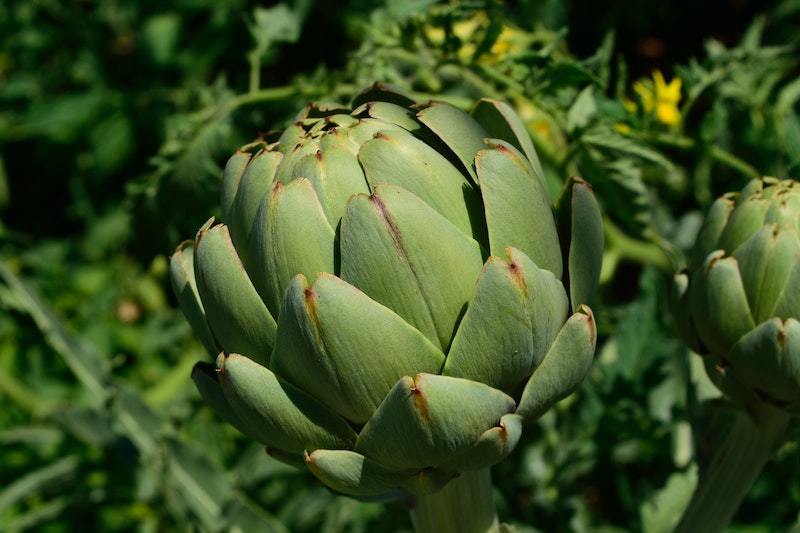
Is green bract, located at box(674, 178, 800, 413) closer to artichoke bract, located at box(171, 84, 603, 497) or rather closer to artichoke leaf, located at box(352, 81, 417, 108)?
artichoke bract, located at box(171, 84, 603, 497)

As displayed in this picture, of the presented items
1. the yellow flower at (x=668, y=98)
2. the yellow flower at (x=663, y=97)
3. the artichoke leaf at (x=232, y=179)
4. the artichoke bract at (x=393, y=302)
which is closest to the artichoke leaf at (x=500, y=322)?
the artichoke bract at (x=393, y=302)

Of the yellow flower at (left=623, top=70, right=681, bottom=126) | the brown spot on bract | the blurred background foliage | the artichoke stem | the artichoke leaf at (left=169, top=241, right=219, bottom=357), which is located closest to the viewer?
the brown spot on bract

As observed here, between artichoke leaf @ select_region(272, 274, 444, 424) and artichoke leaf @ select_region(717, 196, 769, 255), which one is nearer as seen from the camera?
artichoke leaf @ select_region(272, 274, 444, 424)

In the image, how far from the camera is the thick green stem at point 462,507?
718 mm

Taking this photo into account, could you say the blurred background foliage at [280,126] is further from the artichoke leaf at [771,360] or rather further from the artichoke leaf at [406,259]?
the artichoke leaf at [406,259]

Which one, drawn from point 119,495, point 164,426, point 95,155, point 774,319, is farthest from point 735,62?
point 95,155

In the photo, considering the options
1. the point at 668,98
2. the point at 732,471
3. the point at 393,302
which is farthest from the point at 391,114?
the point at 668,98

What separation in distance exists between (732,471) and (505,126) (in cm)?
36

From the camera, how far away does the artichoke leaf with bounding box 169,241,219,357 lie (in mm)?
688

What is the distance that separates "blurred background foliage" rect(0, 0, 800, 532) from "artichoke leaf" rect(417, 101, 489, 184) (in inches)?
7.1

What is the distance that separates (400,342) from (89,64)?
5.11 ft

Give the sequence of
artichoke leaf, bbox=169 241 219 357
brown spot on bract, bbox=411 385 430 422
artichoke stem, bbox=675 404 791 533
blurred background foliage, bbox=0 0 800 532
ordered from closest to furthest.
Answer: brown spot on bract, bbox=411 385 430 422 → artichoke leaf, bbox=169 241 219 357 → artichoke stem, bbox=675 404 791 533 → blurred background foliage, bbox=0 0 800 532

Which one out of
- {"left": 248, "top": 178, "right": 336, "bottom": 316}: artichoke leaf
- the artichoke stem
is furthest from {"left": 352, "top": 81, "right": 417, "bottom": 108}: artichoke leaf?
the artichoke stem

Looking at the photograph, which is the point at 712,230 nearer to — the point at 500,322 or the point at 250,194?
the point at 500,322
